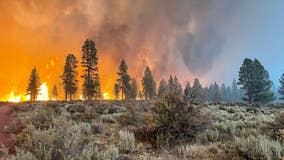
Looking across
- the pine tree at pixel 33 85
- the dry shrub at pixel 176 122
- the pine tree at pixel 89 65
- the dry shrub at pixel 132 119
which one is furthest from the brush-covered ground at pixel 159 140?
the pine tree at pixel 33 85

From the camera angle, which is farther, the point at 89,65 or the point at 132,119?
the point at 89,65

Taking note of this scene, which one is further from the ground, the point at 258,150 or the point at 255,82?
the point at 255,82

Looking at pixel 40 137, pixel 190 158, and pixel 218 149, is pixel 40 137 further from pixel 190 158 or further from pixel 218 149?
pixel 218 149

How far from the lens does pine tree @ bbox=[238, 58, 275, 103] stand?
4812 cm

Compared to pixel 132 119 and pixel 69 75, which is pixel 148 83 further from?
pixel 132 119

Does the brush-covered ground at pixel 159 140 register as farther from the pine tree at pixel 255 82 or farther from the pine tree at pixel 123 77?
the pine tree at pixel 123 77

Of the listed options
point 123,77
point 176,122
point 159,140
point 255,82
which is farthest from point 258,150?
point 123,77

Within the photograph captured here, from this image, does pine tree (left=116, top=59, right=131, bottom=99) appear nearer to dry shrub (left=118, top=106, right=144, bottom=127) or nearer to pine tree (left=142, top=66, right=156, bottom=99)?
pine tree (left=142, top=66, right=156, bottom=99)

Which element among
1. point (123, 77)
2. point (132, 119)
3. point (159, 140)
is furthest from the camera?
point (123, 77)

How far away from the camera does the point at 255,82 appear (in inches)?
1914

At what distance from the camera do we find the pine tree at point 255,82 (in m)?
48.1

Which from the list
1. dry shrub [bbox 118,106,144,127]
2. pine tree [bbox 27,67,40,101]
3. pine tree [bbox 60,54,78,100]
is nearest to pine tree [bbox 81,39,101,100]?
pine tree [bbox 60,54,78,100]

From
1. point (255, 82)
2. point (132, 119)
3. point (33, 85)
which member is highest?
point (33, 85)

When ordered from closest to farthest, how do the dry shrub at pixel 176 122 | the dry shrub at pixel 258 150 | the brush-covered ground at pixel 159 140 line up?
the brush-covered ground at pixel 159 140, the dry shrub at pixel 258 150, the dry shrub at pixel 176 122
